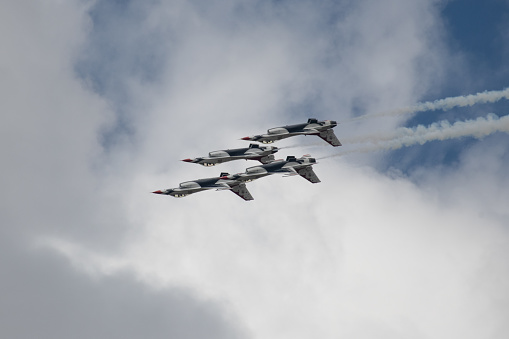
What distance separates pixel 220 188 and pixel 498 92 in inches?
2129

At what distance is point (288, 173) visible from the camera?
19988 cm

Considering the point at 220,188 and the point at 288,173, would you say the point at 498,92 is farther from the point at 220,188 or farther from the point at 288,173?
the point at 220,188

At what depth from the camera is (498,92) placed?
192125 mm

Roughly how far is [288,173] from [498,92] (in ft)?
136

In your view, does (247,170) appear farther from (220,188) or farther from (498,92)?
(498,92)

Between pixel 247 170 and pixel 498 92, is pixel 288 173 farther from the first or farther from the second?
pixel 498 92

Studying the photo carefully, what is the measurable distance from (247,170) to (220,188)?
6123mm

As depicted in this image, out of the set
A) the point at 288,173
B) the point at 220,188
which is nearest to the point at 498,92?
the point at 288,173

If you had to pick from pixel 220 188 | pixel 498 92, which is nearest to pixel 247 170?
pixel 220 188

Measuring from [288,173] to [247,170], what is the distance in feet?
25.4

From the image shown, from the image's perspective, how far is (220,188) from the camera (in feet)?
654
